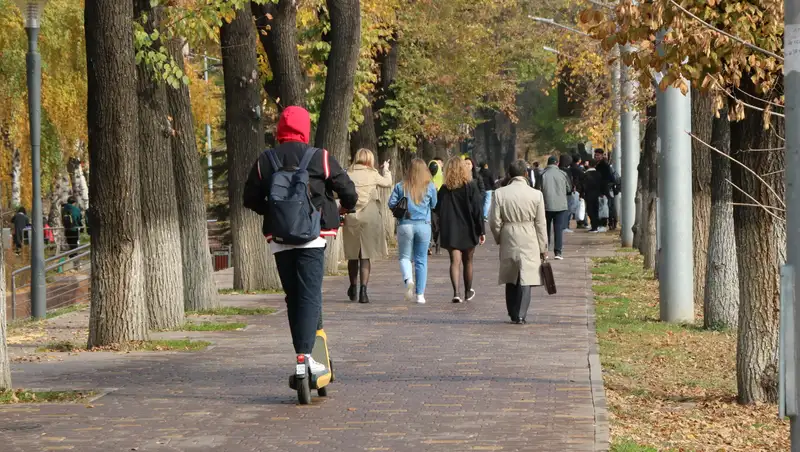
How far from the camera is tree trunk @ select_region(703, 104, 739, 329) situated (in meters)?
15.3

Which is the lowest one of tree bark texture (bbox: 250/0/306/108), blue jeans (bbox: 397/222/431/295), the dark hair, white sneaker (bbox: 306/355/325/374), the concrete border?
the concrete border

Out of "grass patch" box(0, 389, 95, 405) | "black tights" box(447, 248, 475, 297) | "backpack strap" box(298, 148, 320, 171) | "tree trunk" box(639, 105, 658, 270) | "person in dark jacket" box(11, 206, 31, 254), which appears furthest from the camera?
"person in dark jacket" box(11, 206, 31, 254)

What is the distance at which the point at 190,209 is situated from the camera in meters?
17.9

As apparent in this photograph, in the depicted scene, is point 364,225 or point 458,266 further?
point 364,225

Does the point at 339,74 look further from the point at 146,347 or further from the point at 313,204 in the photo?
Result: the point at 313,204

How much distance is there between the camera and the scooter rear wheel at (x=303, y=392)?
31.7 feet

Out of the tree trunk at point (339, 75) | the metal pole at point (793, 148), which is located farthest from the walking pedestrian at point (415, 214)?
the metal pole at point (793, 148)

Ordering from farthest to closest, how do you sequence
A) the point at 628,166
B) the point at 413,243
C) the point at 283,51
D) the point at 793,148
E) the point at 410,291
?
1. the point at 628,166
2. the point at 283,51
3. the point at 413,243
4. the point at 410,291
5. the point at 793,148

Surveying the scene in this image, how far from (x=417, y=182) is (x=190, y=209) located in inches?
108

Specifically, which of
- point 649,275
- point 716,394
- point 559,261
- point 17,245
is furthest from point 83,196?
point 716,394

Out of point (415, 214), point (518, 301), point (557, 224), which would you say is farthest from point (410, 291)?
point (557, 224)

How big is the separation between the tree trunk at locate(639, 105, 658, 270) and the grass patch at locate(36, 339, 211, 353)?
34.2 ft

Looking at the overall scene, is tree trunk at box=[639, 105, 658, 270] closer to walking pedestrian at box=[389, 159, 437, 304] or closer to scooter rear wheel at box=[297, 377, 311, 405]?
walking pedestrian at box=[389, 159, 437, 304]

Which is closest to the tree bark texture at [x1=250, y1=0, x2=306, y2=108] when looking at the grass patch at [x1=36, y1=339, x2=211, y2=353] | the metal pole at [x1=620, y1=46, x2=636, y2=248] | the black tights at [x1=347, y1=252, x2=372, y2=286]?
the black tights at [x1=347, y1=252, x2=372, y2=286]
